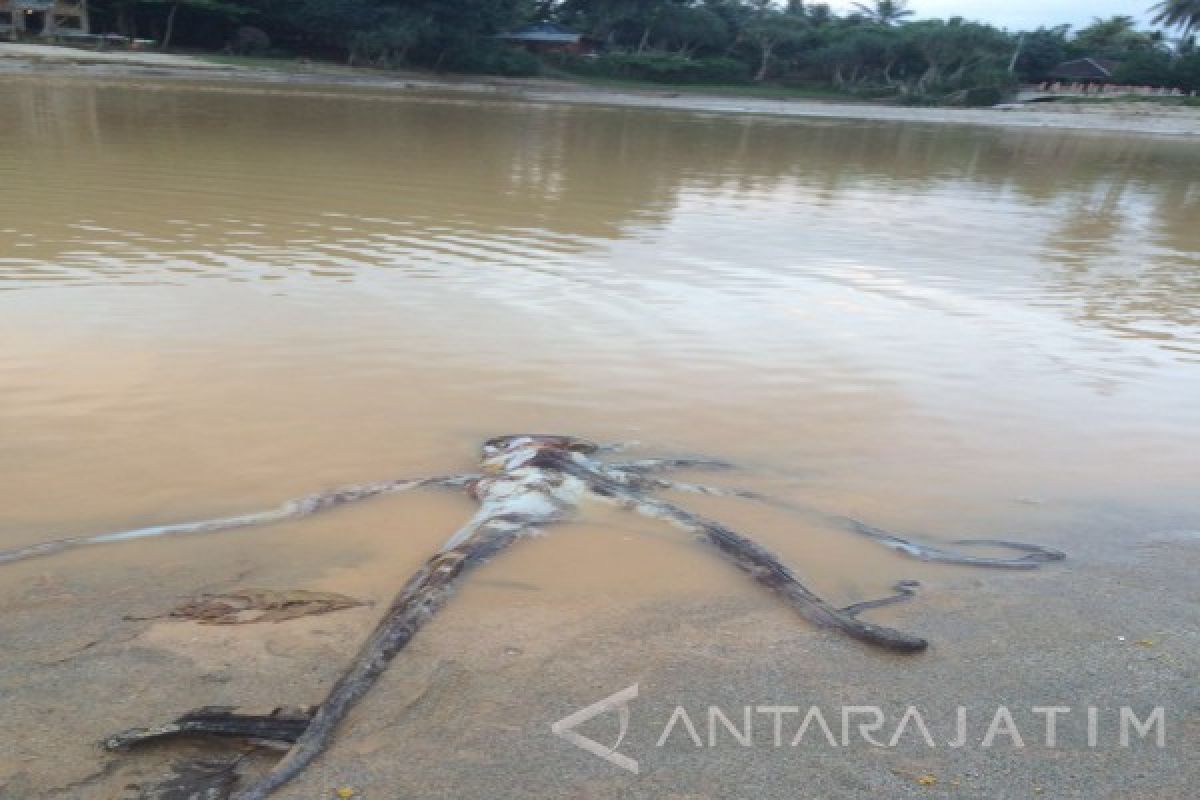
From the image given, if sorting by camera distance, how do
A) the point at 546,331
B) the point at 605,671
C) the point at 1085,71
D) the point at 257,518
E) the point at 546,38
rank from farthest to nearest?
1. the point at 1085,71
2. the point at 546,38
3. the point at 546,331
4. the point at 257,518
5. the point at 605,671

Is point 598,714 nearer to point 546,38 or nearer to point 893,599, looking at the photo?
point 893,599

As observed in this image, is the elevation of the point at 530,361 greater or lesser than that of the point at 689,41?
lesser

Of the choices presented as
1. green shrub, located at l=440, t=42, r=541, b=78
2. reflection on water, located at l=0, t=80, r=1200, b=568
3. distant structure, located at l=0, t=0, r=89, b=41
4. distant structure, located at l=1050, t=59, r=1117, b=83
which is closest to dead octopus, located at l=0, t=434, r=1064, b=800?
reflection on water, located at l=0, t=80, r=1200, b=568

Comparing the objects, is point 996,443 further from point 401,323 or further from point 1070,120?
point 1070,120

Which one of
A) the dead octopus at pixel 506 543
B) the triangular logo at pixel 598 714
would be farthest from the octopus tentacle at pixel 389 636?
the triangular logo at pixel 598 714

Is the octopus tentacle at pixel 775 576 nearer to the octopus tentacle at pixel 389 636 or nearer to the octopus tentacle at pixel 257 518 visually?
the octopus tentacle at pixel 389 636

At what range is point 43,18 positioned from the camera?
136 ft

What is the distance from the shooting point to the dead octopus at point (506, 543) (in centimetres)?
285

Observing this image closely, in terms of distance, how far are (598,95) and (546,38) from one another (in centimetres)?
1389

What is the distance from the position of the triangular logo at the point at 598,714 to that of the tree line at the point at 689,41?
4595 cm

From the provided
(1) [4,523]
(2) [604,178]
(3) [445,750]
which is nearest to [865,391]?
(3) [445,750]

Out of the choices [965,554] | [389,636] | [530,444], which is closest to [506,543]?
[389,636]

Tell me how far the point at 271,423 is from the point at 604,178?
12102mm

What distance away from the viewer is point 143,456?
15.9 feet
